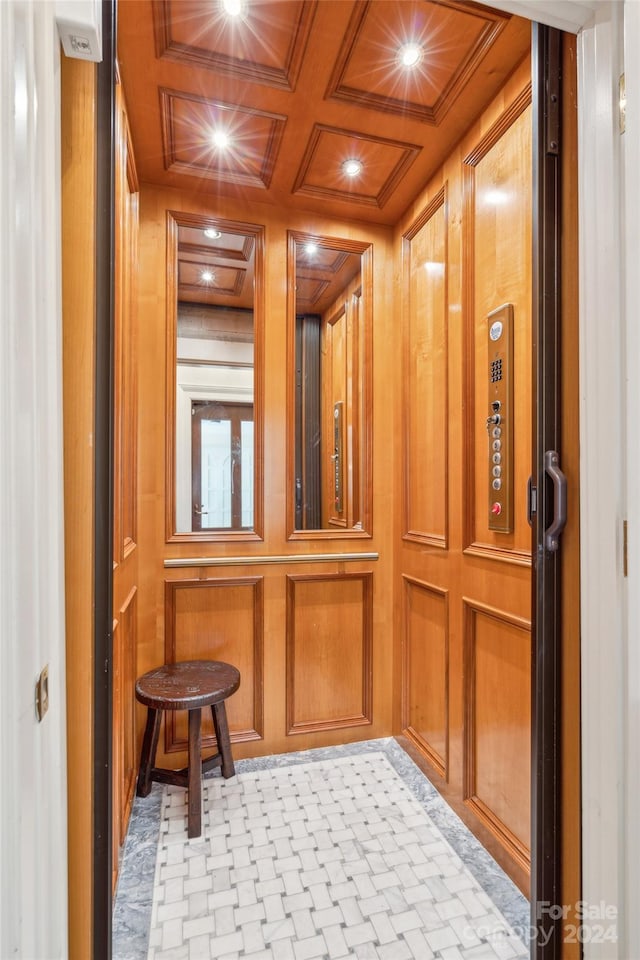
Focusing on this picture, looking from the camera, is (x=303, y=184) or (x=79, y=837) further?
(x=303, y=184)

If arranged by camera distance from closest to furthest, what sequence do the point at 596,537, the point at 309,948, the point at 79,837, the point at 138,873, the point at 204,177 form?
the point at 79,837, the point at 596,537, the point at 309,948, the point at 138,873, the point at 204,177

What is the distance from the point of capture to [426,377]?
2260 millimetres

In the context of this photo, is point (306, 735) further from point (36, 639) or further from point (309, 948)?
point (36, 639)

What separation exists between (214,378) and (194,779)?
1.71m

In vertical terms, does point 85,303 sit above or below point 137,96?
below

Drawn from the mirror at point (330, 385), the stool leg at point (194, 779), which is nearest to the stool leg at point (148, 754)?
the stool leg at point (194, 779)

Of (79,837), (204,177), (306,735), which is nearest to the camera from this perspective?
(79,837)

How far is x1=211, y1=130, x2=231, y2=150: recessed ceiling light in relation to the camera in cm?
191

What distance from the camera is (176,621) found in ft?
7.34

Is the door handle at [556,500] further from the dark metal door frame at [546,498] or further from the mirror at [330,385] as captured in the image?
the mirror at [330,385]

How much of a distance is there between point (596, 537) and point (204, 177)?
7.17ft

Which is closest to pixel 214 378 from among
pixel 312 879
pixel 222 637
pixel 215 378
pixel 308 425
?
pixel 215 378

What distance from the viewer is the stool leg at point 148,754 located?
6.44 ft

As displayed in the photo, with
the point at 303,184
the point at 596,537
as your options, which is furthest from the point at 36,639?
the point at 303,184
